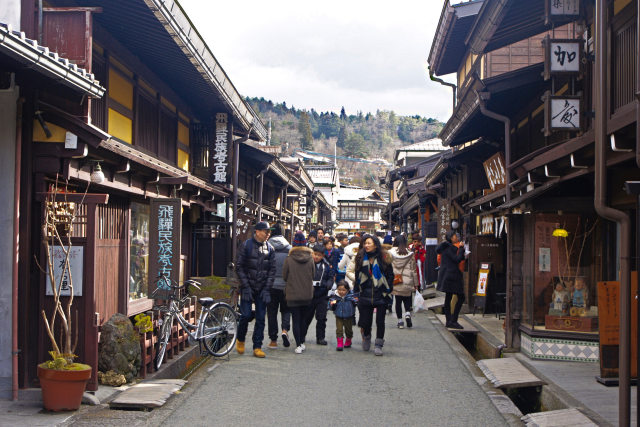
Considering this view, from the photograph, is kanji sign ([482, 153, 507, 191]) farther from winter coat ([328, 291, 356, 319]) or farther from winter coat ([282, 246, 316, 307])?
winter coat ([282, 246, 316, 307])

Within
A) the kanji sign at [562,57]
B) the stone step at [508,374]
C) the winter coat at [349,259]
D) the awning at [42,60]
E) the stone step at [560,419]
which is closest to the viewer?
the awning at [42,60]

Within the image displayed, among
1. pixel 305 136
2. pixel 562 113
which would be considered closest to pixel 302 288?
pixel 562 113

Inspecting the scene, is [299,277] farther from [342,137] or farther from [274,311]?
[342,137]

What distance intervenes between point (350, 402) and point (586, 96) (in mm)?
6030

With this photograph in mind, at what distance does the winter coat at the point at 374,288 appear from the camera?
1155cm

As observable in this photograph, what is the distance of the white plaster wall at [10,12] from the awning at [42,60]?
1103 mm

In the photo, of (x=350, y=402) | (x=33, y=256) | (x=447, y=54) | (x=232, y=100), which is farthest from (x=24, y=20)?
(x=447, y=54)

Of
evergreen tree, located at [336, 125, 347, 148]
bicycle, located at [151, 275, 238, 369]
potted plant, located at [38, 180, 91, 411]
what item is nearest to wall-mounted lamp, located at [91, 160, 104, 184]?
potted plant, located at [38, 180, 91, 411]

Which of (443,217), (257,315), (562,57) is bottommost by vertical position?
(257,315)

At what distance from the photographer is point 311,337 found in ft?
44.6

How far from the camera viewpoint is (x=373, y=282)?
1155 centimetres

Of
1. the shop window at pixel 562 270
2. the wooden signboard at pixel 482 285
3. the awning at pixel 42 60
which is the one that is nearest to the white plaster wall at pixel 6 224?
the awning at pixel 42 60

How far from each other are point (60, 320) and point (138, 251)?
438cm

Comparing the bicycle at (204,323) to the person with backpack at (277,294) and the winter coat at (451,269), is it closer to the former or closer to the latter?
the person with backpack at (277,294)
